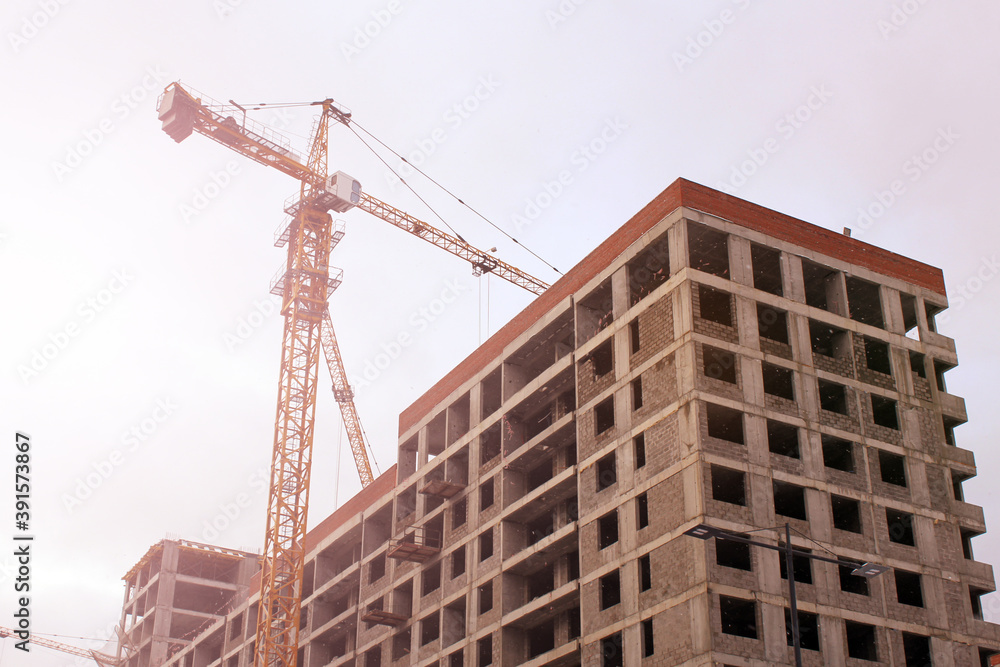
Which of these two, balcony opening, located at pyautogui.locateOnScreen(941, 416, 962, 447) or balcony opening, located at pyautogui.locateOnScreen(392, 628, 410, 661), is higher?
balcony opening, located at pyautogui.locateOnScreen(941, 416, 962, 447)

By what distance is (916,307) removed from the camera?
61.7m

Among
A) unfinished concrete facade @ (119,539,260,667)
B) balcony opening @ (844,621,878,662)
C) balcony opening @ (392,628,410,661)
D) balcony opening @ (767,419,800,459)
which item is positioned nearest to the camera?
balcony opening @ (844,621,878,662)

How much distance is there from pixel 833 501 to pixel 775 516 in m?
4.29

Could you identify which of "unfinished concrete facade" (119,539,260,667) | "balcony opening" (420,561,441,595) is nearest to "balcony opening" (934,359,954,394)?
"balcony opening" (420,561,441,595)

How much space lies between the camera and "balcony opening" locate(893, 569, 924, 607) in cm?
5441

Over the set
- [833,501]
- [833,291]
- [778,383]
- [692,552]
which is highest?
[833,291]

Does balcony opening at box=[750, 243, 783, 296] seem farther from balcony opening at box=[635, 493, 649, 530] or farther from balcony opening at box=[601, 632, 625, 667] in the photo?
balcony opening at box=[601, 632, 625, 667]

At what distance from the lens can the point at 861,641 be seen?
173 ft

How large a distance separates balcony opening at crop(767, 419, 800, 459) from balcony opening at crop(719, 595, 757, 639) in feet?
23.7

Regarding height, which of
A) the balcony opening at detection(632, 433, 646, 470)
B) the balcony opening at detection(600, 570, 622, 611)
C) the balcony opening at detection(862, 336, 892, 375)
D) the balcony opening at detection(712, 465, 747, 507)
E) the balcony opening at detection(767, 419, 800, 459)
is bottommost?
the balcony opening at detection(600, 570, 622, 611)

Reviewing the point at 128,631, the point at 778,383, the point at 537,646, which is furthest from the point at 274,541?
the point at 128,631

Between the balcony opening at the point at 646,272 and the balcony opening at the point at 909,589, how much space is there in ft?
56.4

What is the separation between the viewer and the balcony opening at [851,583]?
172 feet

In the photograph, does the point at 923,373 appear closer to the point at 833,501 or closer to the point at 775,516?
the point at 833,501
